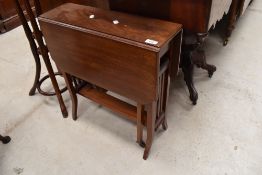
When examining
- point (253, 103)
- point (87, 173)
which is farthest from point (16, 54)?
point (253, 103)

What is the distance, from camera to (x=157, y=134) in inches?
63.9

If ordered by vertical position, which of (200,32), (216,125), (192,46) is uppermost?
(200,32)

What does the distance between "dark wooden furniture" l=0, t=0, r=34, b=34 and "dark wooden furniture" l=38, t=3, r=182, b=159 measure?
191cm

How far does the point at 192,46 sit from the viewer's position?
59.8 inches

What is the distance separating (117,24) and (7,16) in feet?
7.69

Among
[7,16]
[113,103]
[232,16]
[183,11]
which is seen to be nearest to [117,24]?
[183,11]

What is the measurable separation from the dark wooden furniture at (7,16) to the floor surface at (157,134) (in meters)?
1.05

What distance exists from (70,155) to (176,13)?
109cm

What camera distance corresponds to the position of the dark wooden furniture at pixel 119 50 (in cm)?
104

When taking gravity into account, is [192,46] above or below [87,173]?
above

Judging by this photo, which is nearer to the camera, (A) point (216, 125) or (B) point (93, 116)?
(A) point (216, 125)

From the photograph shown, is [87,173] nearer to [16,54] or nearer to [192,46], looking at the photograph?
[192,46]

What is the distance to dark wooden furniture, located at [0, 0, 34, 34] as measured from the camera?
2.80 m

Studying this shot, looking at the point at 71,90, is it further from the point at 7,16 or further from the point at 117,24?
the point at 7,16
